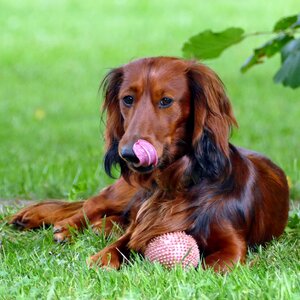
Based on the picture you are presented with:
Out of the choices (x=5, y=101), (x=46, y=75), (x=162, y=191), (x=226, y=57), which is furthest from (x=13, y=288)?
(x=226, y=57)

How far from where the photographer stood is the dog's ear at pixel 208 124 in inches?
188

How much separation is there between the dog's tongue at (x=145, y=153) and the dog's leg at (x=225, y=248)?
0.56 metres

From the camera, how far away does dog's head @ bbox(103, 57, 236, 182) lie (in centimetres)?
463

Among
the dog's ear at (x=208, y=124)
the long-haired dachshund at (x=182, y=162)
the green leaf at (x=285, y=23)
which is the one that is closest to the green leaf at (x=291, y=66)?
the green leaf at (x=285, y=23)

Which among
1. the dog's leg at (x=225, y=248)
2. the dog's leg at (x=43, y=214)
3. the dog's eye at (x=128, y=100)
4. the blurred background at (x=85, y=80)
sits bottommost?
the blurred background at (x=85, y=80)

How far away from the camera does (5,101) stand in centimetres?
1327

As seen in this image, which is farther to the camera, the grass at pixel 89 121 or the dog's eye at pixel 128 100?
the dog's eye at pixel 128 100

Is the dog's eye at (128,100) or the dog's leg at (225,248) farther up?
the dog's eye at (128,100)

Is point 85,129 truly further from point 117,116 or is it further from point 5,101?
point 117,116

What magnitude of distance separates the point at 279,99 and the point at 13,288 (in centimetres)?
954

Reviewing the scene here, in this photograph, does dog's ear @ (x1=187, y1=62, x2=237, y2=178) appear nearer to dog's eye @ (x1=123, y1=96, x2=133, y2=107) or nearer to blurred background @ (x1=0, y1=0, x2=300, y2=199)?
dog's eye @ (x1=123, y1=96, x2=133, y2=107)

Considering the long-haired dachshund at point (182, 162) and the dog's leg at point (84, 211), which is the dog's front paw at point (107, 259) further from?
the dog's leg at point (84, 211)

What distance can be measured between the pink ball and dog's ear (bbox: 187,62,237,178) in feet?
1.14

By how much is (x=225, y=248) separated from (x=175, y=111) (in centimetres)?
71
